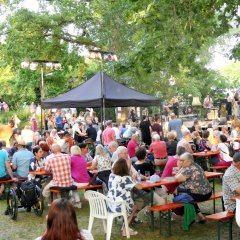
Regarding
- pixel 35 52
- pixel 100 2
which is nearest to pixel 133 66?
pixel 100 2

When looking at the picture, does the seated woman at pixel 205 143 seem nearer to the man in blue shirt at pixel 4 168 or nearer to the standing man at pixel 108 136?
the standing man at pixel 108 136

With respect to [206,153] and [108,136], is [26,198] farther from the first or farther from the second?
[108,136]

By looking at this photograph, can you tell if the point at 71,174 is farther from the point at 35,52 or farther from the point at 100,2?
the point at 35,52

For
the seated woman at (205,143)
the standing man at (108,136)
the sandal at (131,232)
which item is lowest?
the sandal at (131,232)

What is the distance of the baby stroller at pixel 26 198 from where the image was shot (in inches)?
345

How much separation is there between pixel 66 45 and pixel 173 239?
19429 millimetres

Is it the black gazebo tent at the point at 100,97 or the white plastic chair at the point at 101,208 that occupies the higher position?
the black gazebo tent at the point at 100,97

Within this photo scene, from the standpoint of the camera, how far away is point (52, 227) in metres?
3.39

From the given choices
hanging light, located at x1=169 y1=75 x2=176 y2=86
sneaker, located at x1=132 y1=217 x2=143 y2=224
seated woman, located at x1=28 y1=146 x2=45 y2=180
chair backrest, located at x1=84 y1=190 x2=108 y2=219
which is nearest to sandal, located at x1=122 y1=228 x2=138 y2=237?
chair backrest, located at x1=84 y1=190 x2=108 y2=219

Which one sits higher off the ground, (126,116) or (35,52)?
(35,52)

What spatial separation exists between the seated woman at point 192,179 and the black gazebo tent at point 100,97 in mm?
5119

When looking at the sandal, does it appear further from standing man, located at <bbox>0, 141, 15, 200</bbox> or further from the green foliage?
standing man, located at <bbox>0, 141, 15, 200</bbox>

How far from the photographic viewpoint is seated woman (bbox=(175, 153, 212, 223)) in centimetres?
759

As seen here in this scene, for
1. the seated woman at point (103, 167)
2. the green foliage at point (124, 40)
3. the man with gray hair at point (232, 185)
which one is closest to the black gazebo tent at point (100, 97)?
the green foliage at point (124, 40)
